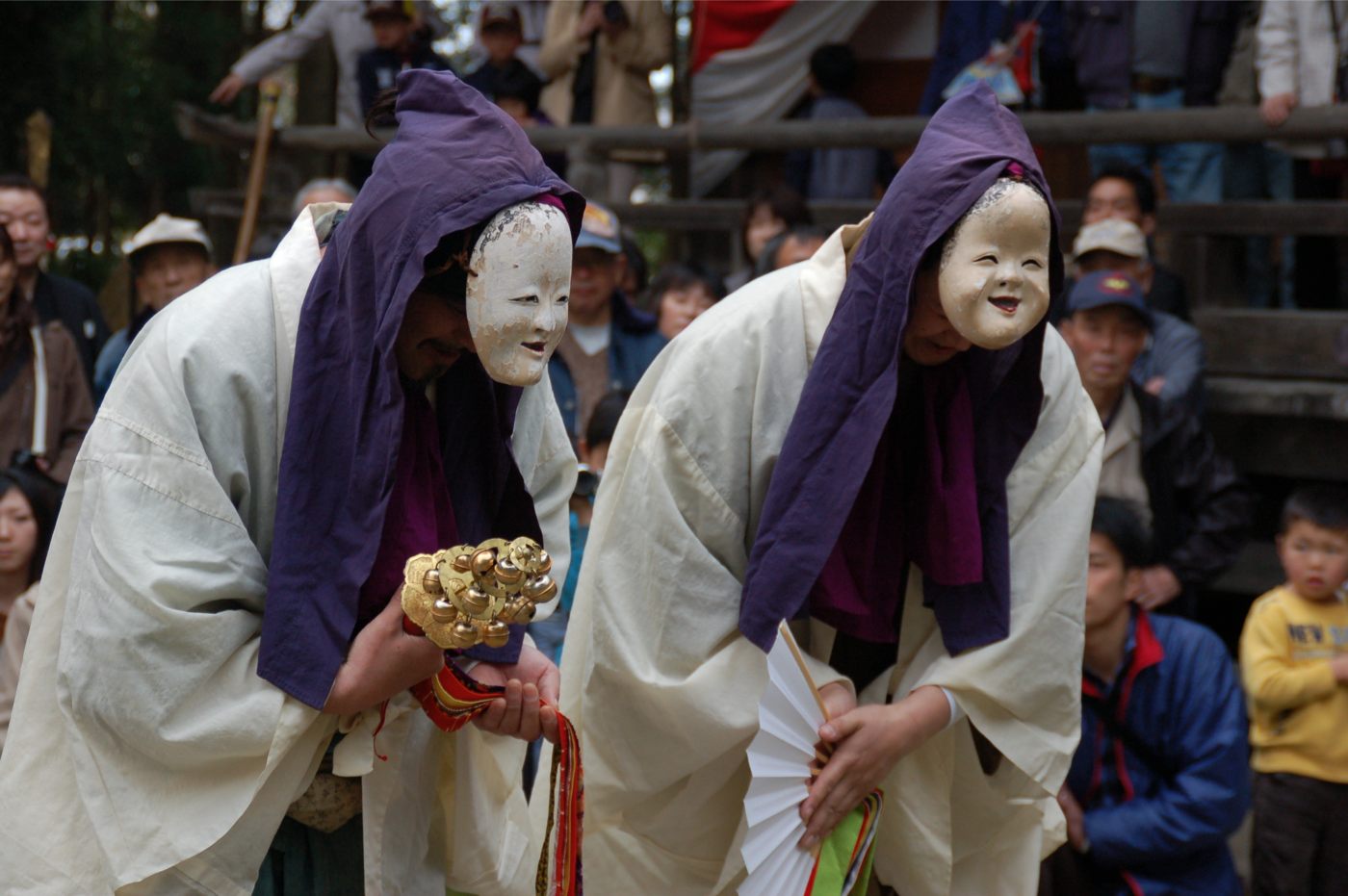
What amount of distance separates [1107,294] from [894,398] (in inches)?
96.2

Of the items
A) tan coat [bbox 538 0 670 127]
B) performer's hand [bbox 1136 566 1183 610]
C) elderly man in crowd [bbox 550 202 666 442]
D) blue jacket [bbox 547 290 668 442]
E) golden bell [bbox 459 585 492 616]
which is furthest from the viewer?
tan coat [bbox 538 0 670 127]

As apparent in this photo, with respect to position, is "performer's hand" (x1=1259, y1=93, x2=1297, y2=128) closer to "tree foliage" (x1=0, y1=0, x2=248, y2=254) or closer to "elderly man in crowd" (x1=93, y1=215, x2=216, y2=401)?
"elderly man in crowd" (x1=93, y1=215, x2=216, y2=401)

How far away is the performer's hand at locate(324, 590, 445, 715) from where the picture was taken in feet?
7.43

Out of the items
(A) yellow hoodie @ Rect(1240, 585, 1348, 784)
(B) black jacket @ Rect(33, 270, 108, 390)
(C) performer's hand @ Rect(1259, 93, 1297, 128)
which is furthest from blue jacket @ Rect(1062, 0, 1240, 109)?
(B) black jacket @ Rect(33, 270, 108, 390)

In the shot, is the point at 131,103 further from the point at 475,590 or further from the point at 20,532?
the point at 475,590

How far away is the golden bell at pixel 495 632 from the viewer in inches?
85.4

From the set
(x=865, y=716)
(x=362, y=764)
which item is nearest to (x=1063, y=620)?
(x=865, y=716)

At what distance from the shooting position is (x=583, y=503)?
14.5ft

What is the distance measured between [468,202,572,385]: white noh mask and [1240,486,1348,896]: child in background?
2.72m

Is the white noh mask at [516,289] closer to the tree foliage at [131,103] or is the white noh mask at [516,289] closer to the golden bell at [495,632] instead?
the golden bell at [495,632]

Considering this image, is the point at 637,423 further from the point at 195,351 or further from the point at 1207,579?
the point at 1207,579

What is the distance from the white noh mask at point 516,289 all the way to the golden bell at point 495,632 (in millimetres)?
316

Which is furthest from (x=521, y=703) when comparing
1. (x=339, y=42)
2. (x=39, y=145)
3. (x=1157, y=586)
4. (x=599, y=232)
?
(x=39, y=145)

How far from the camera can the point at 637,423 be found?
114 inches
